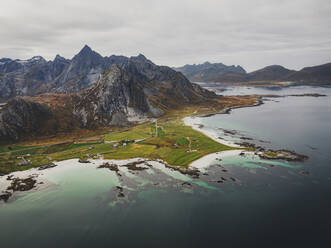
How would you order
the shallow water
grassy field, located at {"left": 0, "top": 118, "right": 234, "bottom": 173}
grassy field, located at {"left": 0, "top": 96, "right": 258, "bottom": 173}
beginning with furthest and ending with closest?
grassy field, located at {"left": 0, "top": 96, "right": 258, "bottom": 173}, grassy field, located at {"left": 0, "top": 118, "right": 234, "bottom": 173}, the shallow water

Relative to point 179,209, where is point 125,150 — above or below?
above

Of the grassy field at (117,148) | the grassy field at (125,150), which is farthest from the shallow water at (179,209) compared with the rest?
the grassy field at (117,148)

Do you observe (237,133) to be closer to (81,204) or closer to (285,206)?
(285,206)

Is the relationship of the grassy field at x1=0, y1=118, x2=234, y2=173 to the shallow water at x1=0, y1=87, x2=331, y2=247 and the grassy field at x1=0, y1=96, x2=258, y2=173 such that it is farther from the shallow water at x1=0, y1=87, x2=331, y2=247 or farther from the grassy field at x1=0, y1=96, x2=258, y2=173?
the shallow water at x1=0, y1=87, x2=331, y2=247

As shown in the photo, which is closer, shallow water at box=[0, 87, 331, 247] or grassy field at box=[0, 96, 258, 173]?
shallow water at box=[0, 87, 331, 247]

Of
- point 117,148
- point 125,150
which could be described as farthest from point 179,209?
point 117,148

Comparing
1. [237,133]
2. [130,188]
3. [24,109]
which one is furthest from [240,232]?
[24,109]

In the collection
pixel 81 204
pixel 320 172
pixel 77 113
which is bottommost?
pixel 81 204

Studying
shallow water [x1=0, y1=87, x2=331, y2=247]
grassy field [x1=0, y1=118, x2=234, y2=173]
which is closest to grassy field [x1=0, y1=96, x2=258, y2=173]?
grassy field [x1=0, y1=118, x2=234, y2=173]

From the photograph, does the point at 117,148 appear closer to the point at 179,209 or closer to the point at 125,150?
the point at 125,150
